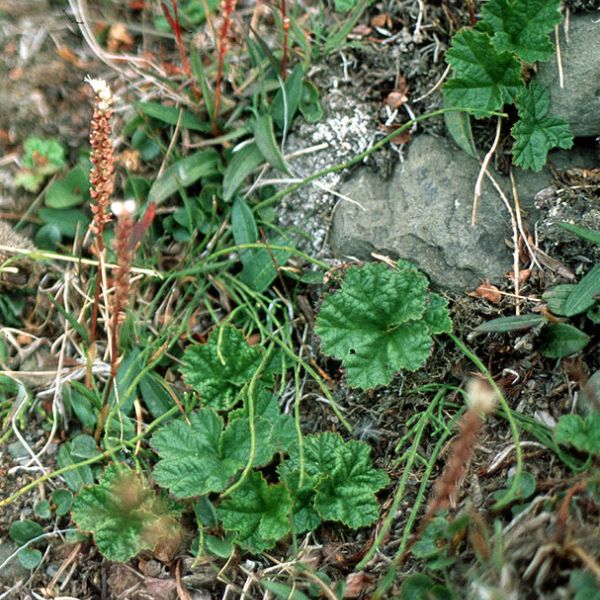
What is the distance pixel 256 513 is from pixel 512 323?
2.96 ft

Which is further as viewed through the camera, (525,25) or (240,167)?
(240,167)

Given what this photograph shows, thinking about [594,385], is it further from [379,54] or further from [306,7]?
[306,7]

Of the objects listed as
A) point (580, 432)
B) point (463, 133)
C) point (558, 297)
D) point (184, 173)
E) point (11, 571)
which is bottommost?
point (11, 571)

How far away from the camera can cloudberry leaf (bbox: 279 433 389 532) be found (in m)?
2.09

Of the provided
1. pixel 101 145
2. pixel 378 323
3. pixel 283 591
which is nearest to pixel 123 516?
pixel 283 591

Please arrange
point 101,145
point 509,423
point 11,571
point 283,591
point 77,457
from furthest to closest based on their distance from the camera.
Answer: point 77,457
point 11,571
point 509,423
point 283,591
point 101,145

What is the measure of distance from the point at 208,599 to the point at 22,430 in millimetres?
813

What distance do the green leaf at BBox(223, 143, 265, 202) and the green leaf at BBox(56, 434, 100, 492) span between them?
0.92 meters

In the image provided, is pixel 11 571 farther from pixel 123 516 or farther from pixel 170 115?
pixel 170 115

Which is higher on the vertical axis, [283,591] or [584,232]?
[584,232]

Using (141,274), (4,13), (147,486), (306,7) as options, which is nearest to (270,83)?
(306,7)

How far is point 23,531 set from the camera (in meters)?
2.24

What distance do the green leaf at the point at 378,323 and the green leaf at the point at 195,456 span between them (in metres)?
0.40

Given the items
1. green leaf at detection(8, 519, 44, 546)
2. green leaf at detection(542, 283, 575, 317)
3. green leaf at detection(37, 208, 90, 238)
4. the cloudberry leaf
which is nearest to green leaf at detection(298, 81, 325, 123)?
green leaf at detection(37, 208, 90, 238)
